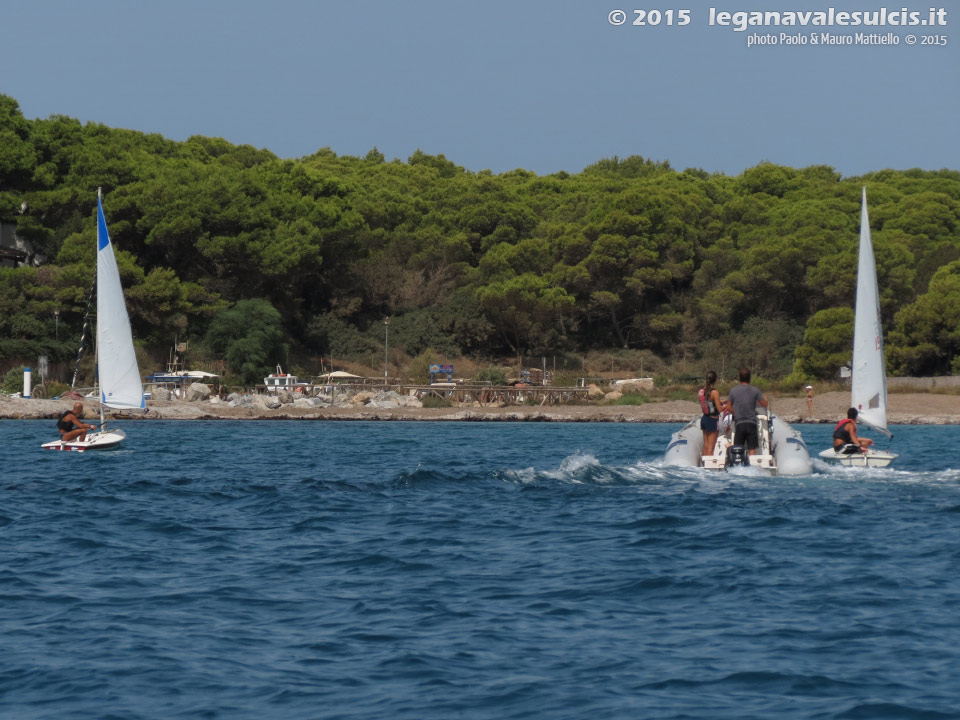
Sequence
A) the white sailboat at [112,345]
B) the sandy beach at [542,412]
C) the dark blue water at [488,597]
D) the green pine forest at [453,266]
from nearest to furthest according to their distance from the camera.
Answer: the dark blue water at [488,597] < the white sailboat at [112,345] < the sandy beach at [542,412] < the green pine forest at [453,266]

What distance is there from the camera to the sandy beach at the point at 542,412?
5062 centimetres

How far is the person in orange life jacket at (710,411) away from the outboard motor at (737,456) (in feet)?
2.26

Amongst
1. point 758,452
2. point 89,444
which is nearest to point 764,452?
point 758,452

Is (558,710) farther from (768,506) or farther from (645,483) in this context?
(645,483)

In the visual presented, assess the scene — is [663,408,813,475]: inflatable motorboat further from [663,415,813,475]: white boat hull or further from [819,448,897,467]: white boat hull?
[819,448,897,467]: white boat hull

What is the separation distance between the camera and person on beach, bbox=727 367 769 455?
60.2 ft

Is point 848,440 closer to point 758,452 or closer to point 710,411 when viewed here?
point 758,452

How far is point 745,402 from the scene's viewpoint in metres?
18.4

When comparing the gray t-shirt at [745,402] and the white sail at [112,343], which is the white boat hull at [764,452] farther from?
the white sail at [112,343]

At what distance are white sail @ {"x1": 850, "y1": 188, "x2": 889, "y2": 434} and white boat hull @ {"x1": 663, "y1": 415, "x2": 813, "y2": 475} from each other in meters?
3.43

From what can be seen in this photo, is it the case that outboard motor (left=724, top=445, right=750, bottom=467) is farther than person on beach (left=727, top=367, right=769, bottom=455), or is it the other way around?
outboard motor (left=724, top=445, right=750, bottom=467)

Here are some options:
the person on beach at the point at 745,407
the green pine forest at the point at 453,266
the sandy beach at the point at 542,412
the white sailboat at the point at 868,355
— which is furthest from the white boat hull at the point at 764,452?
the green pine forest at the point at 453,266

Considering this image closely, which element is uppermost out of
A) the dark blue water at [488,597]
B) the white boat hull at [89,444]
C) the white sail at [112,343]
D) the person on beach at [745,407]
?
the white sail at [112,343]

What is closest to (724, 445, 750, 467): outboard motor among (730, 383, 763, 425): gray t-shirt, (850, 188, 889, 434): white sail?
(730, 383, 763, 425): gray t-shirt
